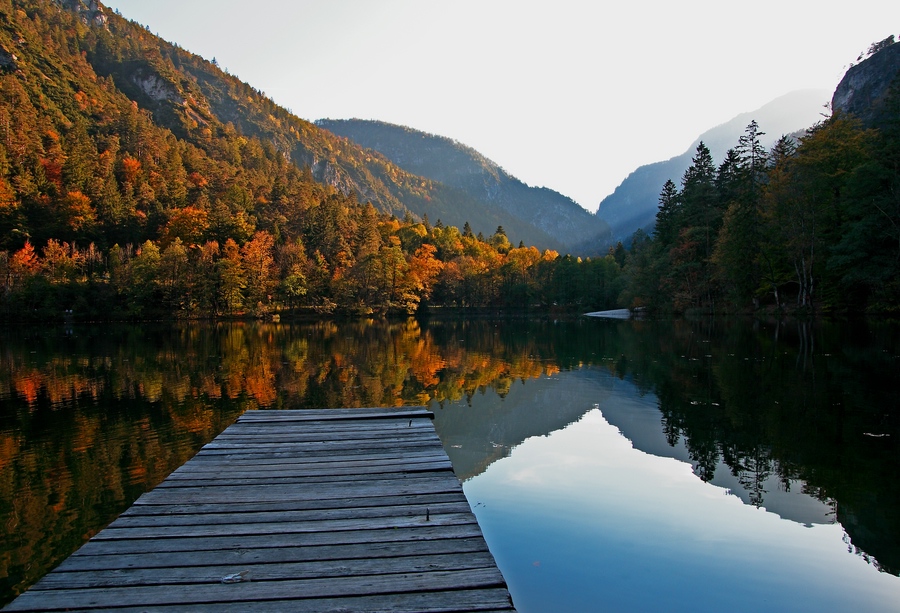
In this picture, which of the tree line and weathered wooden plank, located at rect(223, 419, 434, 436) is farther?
the tree line

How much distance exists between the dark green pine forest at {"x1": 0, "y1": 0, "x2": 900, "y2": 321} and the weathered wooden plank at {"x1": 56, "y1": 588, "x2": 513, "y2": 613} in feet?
148

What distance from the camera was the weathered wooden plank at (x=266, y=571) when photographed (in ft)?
11.3

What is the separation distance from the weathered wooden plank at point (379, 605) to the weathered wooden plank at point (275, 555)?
0.56m

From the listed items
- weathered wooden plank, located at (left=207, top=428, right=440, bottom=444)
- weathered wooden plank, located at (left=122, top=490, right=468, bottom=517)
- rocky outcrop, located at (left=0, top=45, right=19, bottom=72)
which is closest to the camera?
weathered wooden plank, located at (left=122, top=490, right=468, bottom=517)

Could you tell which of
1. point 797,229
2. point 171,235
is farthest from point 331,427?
point 171,235

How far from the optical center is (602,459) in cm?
997

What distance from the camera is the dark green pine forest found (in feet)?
144

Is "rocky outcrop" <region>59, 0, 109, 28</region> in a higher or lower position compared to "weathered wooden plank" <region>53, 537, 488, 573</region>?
higher

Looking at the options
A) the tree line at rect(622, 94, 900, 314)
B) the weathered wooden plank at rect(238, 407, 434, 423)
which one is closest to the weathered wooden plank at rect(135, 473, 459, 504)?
the weathered wooden plank at rect(238, 407, 434, 423)

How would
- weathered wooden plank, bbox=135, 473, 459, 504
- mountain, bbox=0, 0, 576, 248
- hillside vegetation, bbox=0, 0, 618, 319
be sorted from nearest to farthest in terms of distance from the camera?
weathered wooden plank, bbox=135, 473, 459, 504 → hillside vegetation, bbox=0, 0, 618, 319 → mountain, bbox=0, 0, 576, 248

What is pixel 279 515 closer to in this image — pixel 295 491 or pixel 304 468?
pixel 295 491

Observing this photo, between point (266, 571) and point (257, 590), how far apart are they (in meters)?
0.26

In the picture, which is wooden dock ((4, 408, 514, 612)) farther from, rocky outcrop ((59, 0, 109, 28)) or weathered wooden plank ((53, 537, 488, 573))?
rocky outcrop ((59, 0, 109, 28))

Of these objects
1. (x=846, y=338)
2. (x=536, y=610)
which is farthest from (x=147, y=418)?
(x=846, y=338)
